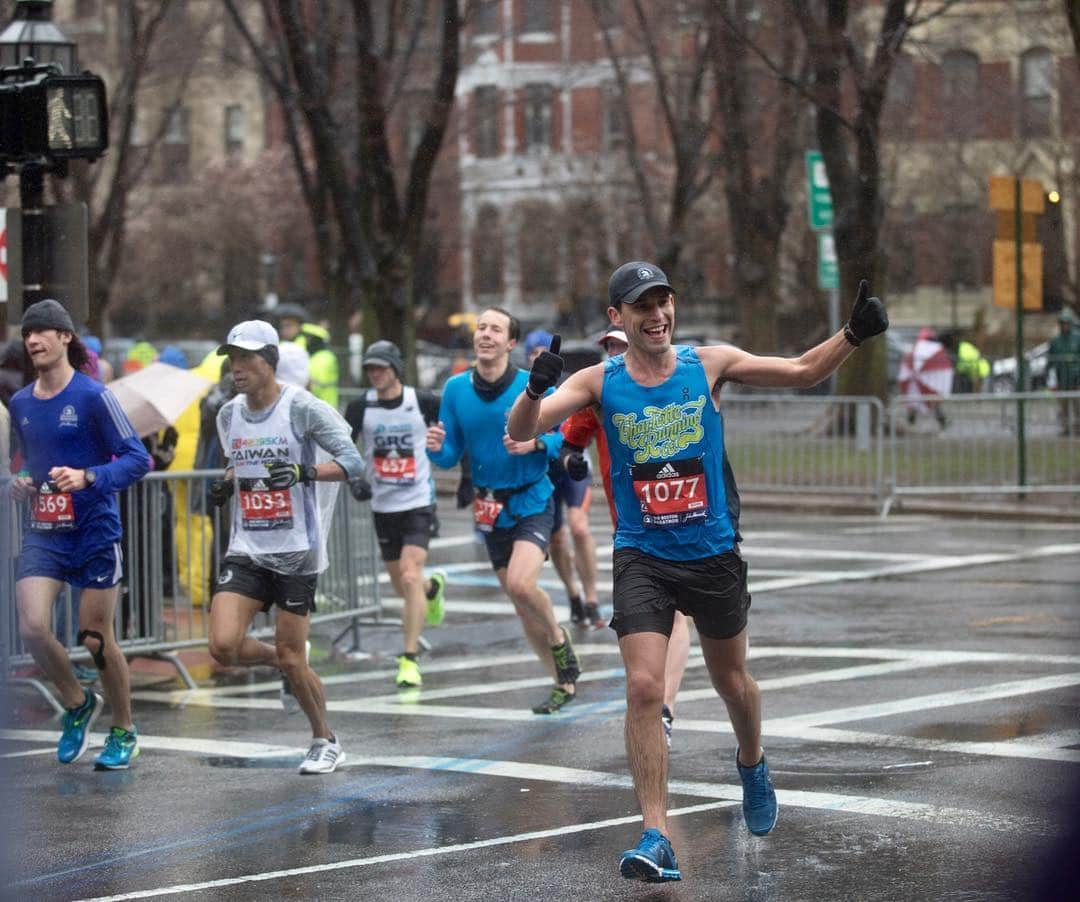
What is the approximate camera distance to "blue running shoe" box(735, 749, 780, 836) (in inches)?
277

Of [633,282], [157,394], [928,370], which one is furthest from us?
[928,370]

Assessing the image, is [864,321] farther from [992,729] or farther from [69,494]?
[69,494]

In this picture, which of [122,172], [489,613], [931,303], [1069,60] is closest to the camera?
[489,613]

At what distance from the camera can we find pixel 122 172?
107 ft

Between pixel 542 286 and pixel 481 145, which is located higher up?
pixel 481 145

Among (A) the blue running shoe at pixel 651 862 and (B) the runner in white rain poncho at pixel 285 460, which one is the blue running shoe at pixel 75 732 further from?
(A) the blue running shoe at pixel 651 862

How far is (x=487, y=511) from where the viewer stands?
10.8m

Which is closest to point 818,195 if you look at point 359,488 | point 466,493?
point 466,493

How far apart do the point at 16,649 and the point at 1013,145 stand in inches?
1634

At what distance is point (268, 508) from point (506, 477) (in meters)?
2.10

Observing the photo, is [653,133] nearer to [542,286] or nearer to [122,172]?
[542,286]

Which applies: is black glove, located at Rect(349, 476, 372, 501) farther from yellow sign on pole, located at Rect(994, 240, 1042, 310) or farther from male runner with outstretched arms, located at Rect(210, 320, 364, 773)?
yellow sign on pole, located at Rect(994, 240, 1042, 310)

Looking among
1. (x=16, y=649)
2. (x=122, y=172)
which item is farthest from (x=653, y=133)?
(x=16, y=649)

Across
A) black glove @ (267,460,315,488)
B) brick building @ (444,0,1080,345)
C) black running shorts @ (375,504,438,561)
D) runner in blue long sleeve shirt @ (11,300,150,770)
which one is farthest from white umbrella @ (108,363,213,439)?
brick building @ (444,0,1080,345)
